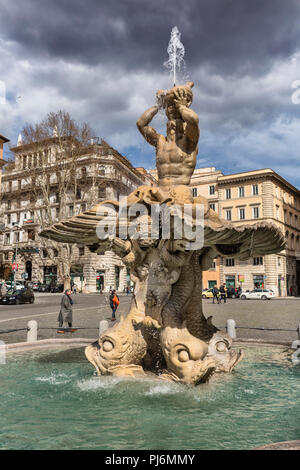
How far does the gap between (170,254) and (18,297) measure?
2327 cm

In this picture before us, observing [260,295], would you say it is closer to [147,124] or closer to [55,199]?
[55,199]

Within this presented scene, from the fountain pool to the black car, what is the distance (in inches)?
851

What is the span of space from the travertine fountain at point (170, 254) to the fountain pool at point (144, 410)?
0.35 meters

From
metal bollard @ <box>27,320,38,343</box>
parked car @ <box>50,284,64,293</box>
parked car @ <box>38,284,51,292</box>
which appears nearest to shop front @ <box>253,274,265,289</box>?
parked car @ <box>50,284,64,293</box>

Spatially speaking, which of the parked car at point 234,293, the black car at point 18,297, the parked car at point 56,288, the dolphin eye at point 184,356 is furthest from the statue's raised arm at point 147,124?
the parked car at point 56,288

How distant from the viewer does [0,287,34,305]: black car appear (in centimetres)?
2592

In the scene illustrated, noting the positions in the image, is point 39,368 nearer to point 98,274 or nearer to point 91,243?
point 91,243

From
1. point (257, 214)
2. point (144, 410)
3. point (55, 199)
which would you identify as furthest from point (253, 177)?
point (144, 410)

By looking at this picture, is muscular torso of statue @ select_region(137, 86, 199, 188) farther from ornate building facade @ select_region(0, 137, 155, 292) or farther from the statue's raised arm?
ornate building facade @ select_region(0, 137, 155, 292)

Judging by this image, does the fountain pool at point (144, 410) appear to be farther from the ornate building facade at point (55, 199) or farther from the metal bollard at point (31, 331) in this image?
the ornate building facade at point (55, 199)

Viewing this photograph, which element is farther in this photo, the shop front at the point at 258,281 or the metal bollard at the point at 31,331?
the shop front at the point at 258,281

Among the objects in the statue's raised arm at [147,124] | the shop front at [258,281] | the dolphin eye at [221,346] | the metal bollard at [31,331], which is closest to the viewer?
the dolphin eye at [221,346]

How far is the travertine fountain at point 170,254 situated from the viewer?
486 cm

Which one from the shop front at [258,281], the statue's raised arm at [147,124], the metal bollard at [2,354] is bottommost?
the metal bollard at [2,354]
